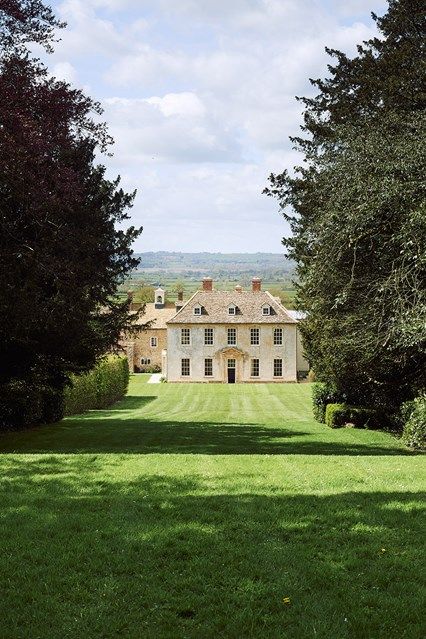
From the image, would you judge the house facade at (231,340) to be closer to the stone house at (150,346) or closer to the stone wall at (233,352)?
the stone wall at (233,352)

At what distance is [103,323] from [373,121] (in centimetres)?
1045

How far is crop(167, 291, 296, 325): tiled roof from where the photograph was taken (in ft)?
215

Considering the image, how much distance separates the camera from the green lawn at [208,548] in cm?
468

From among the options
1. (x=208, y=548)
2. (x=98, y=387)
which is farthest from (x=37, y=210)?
(x=98, y=387)

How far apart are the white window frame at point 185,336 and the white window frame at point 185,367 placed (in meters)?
1.52

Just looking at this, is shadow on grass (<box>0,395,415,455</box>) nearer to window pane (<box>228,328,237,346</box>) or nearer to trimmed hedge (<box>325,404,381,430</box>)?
trimmed hedge (<box>325,404,381,430</box>)

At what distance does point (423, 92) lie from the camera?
62.4 ft

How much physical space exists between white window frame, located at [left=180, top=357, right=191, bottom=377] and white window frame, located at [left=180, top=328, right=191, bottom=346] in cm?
152

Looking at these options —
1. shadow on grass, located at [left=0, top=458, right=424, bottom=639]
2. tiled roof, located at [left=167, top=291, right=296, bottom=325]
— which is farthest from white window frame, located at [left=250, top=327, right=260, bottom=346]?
shadow on grass, located at [left=0, top=458, right=424, bottom=639]

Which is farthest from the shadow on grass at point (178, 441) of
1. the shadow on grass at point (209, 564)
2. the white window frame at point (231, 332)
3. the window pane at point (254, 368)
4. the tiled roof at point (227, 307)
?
the window pane at point (254, 368)

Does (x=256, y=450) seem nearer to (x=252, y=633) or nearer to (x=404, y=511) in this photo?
(x=404, y=511)

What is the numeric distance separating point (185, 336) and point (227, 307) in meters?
4.91

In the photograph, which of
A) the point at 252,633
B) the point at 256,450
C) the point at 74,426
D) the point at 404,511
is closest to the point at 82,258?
the point at 256,450

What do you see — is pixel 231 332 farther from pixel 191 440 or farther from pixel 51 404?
pixel 191 440
